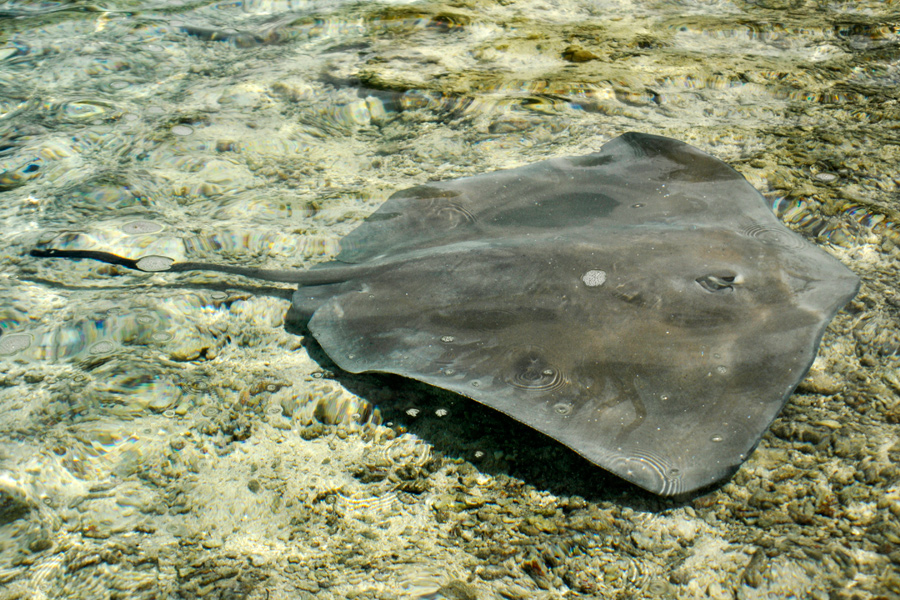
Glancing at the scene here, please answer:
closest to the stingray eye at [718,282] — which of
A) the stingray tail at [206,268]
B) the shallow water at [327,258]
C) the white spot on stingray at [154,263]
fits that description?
the shallow water at [327,258]

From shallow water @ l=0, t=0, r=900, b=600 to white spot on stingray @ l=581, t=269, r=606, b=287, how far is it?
0.64m

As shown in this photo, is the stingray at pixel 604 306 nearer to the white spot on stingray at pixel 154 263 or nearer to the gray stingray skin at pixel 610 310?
the gray stingray skin at pixel 610 310

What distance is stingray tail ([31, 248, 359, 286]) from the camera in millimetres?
2906

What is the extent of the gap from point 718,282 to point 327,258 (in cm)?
210

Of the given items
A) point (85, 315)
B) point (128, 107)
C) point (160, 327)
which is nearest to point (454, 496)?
point (160, 327)

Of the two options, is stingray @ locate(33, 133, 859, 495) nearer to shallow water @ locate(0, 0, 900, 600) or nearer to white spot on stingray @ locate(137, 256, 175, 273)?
white spot on stingray @ locate(137, 256, 175, 273)

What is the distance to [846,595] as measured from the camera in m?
1.80

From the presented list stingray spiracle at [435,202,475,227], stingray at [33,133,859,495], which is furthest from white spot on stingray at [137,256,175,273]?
stingray spiracle at [435,202,475,227]

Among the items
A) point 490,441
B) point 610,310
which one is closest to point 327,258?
point 490,441

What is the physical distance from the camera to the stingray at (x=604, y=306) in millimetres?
2004

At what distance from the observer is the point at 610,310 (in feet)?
7.61

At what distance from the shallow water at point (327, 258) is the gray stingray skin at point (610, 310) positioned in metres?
0.36

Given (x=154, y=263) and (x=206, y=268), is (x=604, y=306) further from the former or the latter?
(x=154, y=263)

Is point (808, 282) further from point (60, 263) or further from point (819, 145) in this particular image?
point (60, 263)
